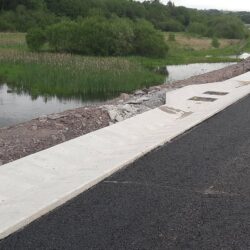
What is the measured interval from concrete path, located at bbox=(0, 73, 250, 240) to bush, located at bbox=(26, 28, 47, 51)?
114ft

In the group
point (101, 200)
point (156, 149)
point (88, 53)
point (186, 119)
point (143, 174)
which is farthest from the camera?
point (88, 53)

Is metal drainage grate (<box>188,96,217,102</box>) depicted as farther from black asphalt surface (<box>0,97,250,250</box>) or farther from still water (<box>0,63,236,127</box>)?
black asphalt surface (<box>0,97,250,250</box>)

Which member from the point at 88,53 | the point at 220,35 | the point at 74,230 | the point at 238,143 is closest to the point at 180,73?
the point at 88,53

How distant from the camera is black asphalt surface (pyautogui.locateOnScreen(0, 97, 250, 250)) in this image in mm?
5883

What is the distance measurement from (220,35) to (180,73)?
7949 cm

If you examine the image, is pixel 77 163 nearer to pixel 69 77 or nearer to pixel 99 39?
pixel 69 77

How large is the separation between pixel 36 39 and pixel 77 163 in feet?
137

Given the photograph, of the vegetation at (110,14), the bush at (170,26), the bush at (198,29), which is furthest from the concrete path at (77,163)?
the bush at (170,26)

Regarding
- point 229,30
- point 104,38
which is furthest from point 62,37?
point 229,30

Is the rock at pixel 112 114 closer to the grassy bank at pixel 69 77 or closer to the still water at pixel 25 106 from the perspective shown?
the still water at pixel 25 106

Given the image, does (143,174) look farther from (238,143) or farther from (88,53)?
(88,53)

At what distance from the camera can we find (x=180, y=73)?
4109cm

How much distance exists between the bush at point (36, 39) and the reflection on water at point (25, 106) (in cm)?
2221

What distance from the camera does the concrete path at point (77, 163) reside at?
22.8ft
